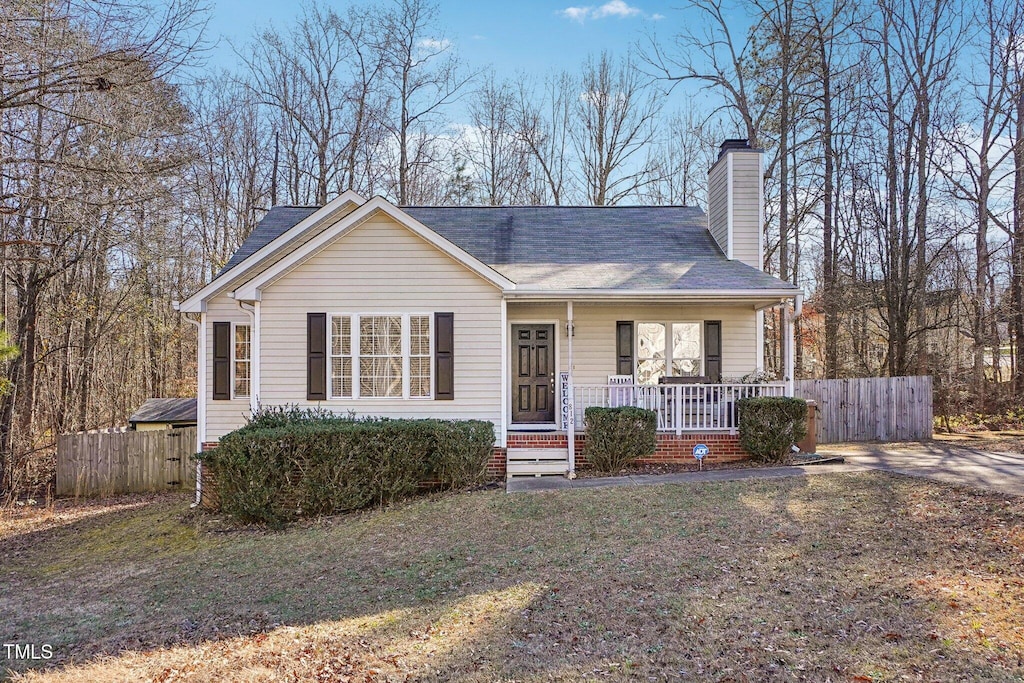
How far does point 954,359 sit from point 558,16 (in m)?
15.4

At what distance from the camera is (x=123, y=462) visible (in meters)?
13.7

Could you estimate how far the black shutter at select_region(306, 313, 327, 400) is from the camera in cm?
1070

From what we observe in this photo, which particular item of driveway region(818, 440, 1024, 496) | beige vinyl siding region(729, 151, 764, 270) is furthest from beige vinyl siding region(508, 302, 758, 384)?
driveway region(818, 440, 1024, 496)

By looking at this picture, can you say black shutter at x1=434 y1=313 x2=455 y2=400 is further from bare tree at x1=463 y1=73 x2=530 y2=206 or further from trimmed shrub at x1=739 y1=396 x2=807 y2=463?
bare tree at x1=463 y1=73 x2=530 y2=206

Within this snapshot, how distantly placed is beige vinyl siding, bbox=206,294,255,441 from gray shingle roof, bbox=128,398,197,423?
3.02m

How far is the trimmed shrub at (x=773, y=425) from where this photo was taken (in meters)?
10.6

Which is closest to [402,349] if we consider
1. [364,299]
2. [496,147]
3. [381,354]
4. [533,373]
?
[381,354]

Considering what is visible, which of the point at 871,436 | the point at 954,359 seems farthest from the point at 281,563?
the point at 954,359

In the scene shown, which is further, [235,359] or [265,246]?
[235,359]

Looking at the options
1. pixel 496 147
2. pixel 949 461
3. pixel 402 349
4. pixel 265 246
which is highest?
pixel 496 147

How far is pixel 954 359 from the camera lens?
17094 mm

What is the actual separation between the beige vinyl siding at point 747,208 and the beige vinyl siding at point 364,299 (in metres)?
5.80

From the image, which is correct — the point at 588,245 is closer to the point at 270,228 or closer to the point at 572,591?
the point at 270,228

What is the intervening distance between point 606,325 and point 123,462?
10.4 metres
